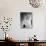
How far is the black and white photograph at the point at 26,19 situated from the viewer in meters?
4.84

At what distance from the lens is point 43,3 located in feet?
16.2

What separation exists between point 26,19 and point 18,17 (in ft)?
1.02

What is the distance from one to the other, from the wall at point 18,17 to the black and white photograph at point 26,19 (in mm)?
113

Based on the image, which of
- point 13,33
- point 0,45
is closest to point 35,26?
point 13,33

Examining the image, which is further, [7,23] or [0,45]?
[7,23]

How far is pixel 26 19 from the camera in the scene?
16.0ft

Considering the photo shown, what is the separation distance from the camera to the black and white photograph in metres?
4.84

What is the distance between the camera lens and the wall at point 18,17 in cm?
477

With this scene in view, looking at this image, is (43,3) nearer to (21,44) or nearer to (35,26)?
(35,26)

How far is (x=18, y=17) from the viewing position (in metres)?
4.82

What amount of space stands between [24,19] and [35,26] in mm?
487

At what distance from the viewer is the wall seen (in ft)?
15.6

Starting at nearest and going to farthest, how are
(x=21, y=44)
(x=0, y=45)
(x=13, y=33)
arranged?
(x=21, y=44) < (x=0, y=45) < (x=13, y=33)

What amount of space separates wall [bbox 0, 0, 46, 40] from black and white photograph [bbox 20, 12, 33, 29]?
0.37ft
